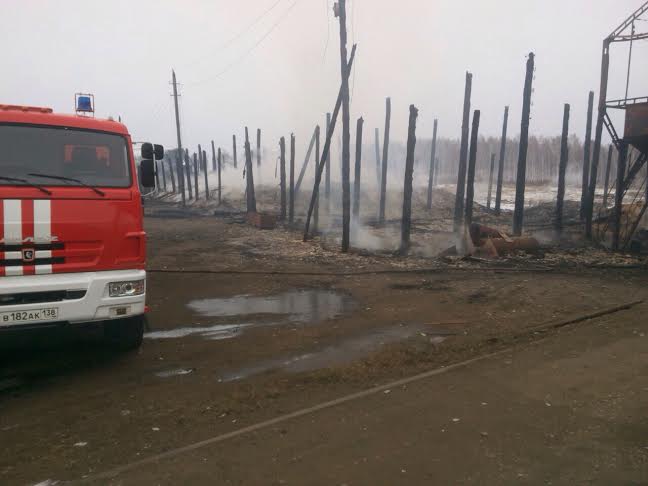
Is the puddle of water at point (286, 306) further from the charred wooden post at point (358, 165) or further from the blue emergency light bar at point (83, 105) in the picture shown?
the charred wooden post at point (358, 165)

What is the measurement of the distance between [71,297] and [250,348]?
2253 millimetres

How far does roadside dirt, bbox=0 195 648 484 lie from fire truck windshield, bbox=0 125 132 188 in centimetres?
172

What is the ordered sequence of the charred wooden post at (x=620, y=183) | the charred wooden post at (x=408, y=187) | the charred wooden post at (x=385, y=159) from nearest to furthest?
the charred wooden post at (x=620, y=183)
the charred wooden post at (x=408, y=187)
the charred wooden post at (x=385, y=159)

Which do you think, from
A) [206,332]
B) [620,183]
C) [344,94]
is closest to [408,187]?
[344,94]

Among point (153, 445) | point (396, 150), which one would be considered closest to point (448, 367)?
point (153, 445)

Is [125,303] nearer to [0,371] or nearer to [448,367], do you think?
[0,371]

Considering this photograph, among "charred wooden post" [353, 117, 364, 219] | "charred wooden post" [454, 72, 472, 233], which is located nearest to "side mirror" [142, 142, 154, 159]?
"charred wooden post" [454, 72, 472, 233]

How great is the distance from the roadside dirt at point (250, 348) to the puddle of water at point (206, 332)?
3 centimetres

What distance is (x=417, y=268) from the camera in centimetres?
1248

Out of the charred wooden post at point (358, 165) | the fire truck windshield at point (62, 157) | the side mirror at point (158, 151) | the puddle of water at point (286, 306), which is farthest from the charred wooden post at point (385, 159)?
the fire truck windshield at point (62, 157)

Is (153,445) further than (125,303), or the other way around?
(125,303)

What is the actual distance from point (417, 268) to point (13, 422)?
382 inches

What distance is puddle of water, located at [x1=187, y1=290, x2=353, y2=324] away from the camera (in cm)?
810

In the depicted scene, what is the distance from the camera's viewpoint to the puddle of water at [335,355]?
216 inches
